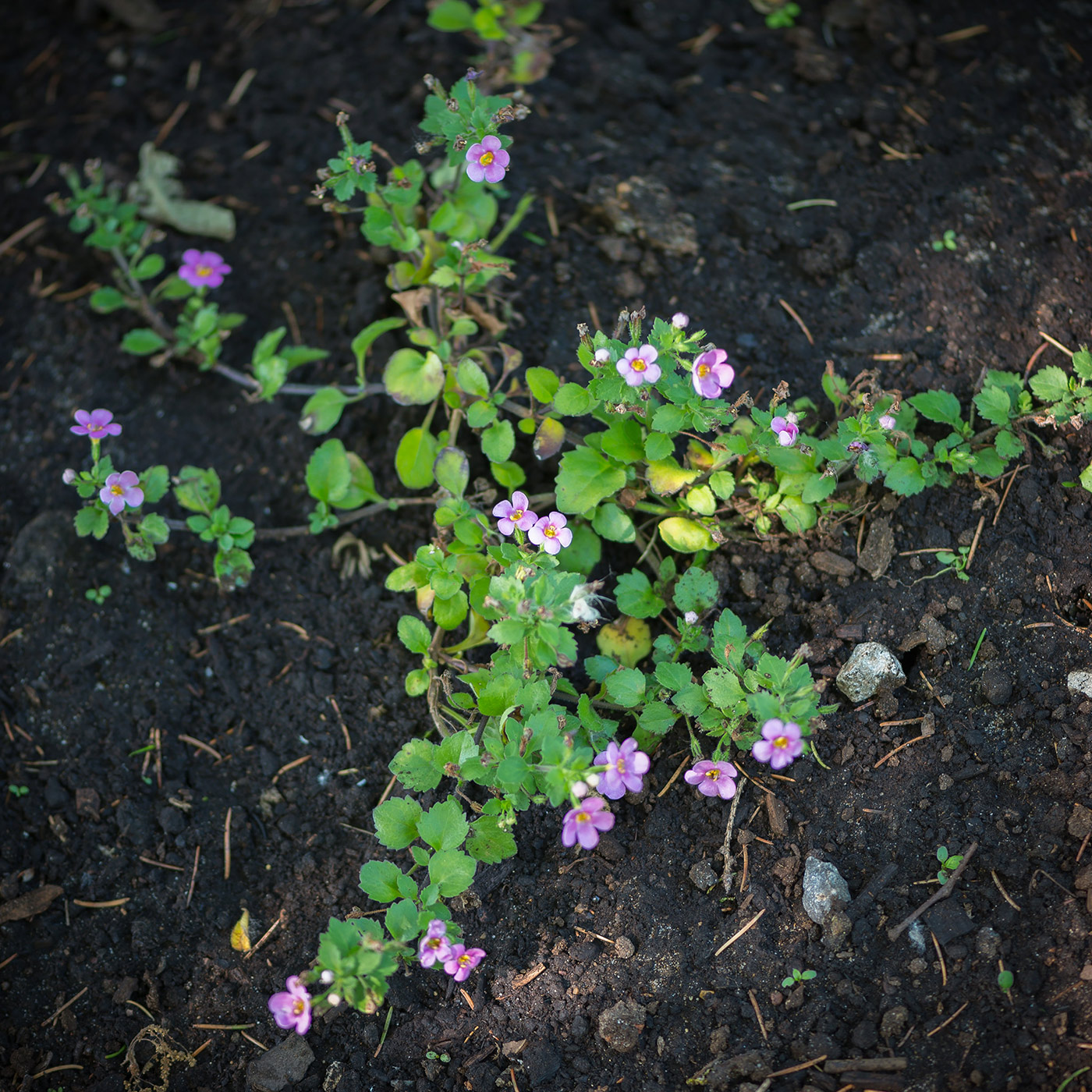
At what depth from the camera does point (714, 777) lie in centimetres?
213

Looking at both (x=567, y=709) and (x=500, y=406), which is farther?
(x=500, y=406)

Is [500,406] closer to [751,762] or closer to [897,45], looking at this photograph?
[751,762]

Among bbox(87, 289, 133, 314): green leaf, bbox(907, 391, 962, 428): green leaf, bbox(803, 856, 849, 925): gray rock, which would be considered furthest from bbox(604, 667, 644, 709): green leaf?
bbox(87, 289, 133, 314): green leaf

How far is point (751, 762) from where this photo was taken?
2.33 meters

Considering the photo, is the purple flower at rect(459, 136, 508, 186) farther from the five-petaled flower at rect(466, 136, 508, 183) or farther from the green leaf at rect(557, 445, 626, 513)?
the green leaf at rect(557, 445, 626, 513)

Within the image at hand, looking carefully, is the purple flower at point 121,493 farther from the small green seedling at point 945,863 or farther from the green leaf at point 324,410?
the small green seedling at point 945,863

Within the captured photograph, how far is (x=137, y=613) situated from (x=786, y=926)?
6.74 feet

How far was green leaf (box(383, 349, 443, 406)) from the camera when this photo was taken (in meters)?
2.64

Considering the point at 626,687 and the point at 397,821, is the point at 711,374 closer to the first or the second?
the point at 626,687

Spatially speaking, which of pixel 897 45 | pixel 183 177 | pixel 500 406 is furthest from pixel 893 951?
pixel 183 177

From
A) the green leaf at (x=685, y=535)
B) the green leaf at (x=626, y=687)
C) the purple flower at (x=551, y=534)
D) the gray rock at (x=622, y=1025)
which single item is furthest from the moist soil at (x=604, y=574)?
the purple flower at (x=551, y=534)

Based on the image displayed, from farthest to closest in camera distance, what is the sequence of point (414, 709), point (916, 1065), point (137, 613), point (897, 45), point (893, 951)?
point (897, 45) < point (137, 613) < point (414, 709) < point (893, 951) < point (916, 1065)

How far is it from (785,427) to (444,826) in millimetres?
1282

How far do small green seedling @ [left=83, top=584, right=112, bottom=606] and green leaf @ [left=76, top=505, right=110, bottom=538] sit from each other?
34 cm
